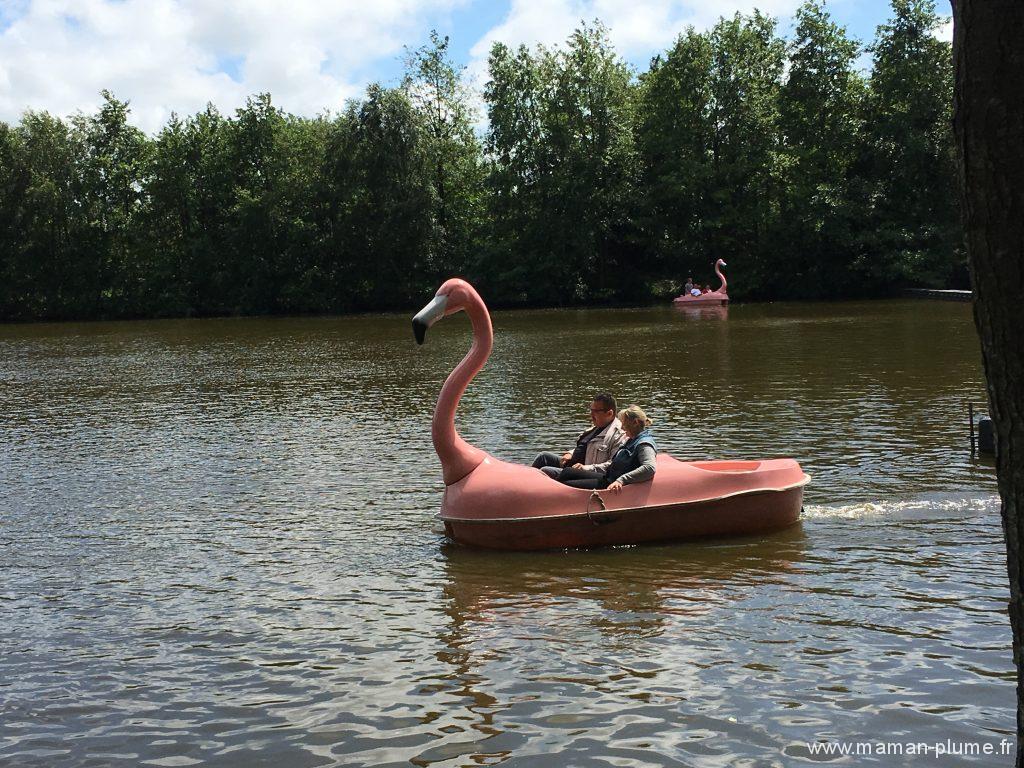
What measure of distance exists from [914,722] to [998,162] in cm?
344

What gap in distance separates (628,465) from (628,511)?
40 cm

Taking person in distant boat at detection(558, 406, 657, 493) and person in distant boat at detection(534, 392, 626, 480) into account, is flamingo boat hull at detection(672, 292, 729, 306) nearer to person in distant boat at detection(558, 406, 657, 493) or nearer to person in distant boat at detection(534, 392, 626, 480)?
person in distant boat at detection(534, 392, 626, 480)

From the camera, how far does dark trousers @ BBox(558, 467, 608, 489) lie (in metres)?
8.70

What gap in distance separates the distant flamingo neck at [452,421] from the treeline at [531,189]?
119 ft

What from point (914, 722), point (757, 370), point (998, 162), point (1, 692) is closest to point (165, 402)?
point (757, 370)

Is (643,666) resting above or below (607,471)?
below

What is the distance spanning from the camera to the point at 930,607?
261 inches

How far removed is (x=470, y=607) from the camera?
719 cm

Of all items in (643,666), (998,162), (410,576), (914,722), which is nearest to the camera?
(998,162)

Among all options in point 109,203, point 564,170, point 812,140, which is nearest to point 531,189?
point 564,170

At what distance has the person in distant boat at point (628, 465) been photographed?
8375 millimetres

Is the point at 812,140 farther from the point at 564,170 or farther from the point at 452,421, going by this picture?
the point at 452,421

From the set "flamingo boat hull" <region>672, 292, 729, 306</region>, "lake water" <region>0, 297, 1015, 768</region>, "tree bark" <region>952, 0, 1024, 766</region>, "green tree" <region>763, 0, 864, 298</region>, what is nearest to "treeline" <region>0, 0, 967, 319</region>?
"green tree" <region>763, 0, 864, 298</region>

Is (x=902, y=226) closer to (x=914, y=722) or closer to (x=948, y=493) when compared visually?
(x=948, y=493)
